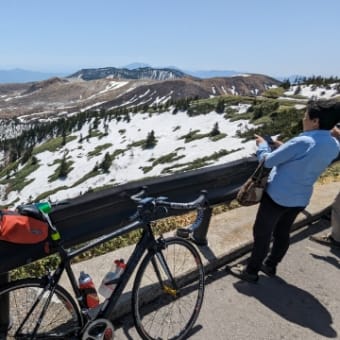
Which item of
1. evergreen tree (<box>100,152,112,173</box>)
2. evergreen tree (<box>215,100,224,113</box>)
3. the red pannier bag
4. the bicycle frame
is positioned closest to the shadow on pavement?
the bicycle frame

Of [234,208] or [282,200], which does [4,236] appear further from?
[234,208]

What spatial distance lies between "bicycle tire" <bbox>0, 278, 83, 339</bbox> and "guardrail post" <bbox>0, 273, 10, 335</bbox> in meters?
0.03

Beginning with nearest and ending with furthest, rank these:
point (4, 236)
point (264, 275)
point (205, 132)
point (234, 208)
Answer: point (4, 236)
point (264, 275)
point (234, 208)
point (205, 132)

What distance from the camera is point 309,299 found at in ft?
19.5

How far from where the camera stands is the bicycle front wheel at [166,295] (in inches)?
182

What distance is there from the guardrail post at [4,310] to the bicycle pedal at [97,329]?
758 millimetres

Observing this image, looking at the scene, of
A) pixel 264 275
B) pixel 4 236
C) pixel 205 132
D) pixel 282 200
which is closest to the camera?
pixel 4 236

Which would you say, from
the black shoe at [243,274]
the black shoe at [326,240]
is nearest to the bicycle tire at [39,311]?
the black shoe at [243,274]

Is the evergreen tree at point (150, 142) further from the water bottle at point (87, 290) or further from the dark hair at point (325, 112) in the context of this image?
the water bottle at point (87, 290)

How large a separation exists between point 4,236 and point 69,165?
77.8 metres

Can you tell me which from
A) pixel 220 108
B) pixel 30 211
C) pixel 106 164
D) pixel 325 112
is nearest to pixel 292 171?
pixel 325 112

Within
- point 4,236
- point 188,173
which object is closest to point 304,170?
point 188,173

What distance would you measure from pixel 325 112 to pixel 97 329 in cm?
352

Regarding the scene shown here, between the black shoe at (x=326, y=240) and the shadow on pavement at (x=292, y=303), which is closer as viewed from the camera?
the shadow on pavement at (x=292, y=303)
